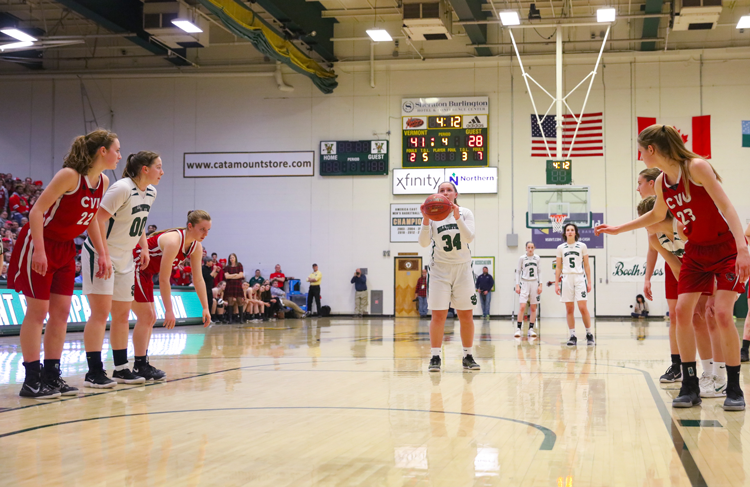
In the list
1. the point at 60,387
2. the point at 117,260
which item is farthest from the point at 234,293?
the point at 60,387

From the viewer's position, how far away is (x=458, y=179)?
873 inches

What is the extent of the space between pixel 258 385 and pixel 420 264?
17108 mm

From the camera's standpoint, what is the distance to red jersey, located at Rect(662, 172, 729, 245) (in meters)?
4.44

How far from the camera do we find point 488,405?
4.57 metres

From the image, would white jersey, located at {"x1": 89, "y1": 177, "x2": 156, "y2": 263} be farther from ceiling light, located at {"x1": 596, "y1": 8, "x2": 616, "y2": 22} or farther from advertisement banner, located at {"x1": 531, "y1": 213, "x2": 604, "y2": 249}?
advertisement banner, located at {"x1": 531, "y1": 213, "x2": 604, "y2": 249}

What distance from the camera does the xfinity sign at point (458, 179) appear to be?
22125mm

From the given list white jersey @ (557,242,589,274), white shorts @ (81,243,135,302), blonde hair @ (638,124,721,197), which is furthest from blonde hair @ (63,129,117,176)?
white jersey @ (557,242,589,274)

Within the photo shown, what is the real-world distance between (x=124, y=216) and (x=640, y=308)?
1881 centimetres

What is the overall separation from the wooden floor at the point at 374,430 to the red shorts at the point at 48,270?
0.79 metres

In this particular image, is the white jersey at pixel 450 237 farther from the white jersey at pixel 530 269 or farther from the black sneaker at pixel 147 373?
the white jersey at pixel 530 269

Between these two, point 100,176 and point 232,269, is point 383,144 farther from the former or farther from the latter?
point 100,176

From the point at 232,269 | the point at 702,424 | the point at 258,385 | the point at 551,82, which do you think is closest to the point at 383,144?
the point at 551,82

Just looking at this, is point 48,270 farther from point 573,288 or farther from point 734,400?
point 573,288

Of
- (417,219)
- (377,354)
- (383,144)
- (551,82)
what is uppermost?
(551,82)
